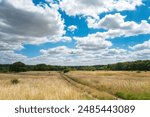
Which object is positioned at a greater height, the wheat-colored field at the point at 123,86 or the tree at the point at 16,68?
the tree at the point at 16,68

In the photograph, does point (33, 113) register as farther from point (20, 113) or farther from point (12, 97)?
point (12, 97)

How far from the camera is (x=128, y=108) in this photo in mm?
12828

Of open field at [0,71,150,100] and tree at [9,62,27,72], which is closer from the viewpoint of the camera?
open field at [0,71,150,100]

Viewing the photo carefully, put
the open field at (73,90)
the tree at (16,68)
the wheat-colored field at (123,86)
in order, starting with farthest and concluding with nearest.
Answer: the tree at (16,68) < the wheat-colored field at (123,86) < the open field at (73,90)

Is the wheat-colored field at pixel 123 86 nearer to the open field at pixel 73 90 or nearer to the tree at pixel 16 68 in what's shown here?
the open field at pixel 73 90

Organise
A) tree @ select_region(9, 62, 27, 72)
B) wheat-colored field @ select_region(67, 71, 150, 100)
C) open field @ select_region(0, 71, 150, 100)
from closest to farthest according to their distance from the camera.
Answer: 1. open field @ select_region(0, 71, 150, 100)
2. wheat-colored field @ select_region(67, 71, 150, 100)
3. tree @ select_region(9, 62, 27, 72)

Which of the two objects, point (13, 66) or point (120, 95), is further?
point (13, 66)

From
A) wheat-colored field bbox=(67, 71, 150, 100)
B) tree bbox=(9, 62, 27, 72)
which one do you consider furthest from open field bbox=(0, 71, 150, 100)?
tree bbox=(9, 62, 27, 72)

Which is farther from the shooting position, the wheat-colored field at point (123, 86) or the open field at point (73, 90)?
the wheat-colored field at point (123, 86)

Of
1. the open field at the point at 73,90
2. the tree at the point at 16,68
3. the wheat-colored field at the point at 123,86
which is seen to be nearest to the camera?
the open field at the point at 73,90

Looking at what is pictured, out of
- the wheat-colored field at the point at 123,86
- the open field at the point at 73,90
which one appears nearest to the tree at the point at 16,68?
the wheat-colored field at the point at 123,86

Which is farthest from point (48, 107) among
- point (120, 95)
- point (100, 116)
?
point (120, 95)

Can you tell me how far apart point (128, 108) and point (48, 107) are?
13.0 ft

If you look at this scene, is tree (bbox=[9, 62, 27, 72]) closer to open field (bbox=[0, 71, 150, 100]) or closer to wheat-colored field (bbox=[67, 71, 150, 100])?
wheat-colored field (bbox=[67, 71, 150, 100])
